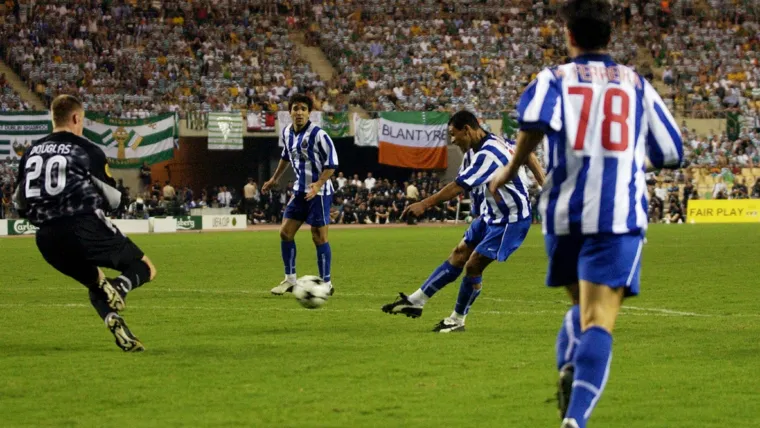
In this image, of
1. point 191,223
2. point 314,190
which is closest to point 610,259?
point 314,190

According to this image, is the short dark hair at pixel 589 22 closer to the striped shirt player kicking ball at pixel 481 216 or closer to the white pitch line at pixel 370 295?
the striped shirt player kicking ball at pixel 481 216

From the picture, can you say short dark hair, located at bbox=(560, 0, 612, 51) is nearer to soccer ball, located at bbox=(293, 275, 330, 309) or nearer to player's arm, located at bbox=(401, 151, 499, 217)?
player's arm, located at bbox=(401, 151, 499, 217)

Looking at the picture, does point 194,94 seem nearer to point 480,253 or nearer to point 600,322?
point 480,253

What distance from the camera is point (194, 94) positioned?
4350 cm

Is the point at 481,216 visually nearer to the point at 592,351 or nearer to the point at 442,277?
the point at 442,277

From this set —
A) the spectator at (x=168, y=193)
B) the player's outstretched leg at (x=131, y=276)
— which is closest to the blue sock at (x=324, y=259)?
the player's outstretched leg at (x=131, y=276)

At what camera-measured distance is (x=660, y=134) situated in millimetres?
5766

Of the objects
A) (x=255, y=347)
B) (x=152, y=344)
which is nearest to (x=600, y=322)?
(x=255, y=347)

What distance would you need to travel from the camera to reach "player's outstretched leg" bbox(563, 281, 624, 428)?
208 inches

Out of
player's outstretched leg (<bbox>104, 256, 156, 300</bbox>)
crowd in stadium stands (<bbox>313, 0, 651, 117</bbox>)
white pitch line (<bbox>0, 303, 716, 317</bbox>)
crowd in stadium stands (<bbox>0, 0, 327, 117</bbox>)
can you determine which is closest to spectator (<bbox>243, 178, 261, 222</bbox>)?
crowd in stadium stands (<bbox>0, 0, 327, 117</bbox>)

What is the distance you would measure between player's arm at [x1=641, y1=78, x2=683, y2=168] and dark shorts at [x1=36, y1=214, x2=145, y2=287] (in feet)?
15.6

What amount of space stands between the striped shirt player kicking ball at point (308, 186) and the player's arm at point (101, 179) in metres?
6.37

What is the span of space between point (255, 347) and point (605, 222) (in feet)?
16.0

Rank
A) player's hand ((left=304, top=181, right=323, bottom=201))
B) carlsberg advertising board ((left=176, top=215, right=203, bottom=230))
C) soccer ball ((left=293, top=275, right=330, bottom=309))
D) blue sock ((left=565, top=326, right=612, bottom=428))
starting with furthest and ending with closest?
carlsberg advertising board ((left=176, top=215, right=203, bottom=230))
player's hand ((left=304, top=181, right=323, bottom=201))
soccer ball ((left=293, top=275, right=330, bottom=309))
blue sock ((left=565, top=326, right=612, bottom=428))
